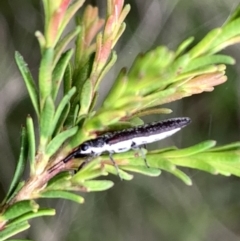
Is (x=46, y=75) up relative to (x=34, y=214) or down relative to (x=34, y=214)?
up

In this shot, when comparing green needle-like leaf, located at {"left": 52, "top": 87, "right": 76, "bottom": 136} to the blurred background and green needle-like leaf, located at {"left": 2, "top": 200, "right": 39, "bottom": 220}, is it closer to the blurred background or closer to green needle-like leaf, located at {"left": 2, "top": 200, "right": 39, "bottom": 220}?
green needle-like leaf, located at {"left": 2, "top": 200, "right": 39, "bottom": 220}

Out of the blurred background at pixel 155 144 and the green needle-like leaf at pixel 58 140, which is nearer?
the green needle-like leaf at pixel 58 140

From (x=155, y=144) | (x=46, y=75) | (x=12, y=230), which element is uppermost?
(x=46, y=75)

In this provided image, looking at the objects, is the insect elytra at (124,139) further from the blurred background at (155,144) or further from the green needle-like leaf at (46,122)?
the blurred background at (155,144)

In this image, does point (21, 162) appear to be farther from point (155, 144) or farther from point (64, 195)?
point (155, 144)

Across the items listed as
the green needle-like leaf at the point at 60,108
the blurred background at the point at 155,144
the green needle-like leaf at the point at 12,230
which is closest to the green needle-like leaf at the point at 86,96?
the green needle-like leaf at the point at 60,108

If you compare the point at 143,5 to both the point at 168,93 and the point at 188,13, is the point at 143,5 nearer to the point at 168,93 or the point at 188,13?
the point at 188,13

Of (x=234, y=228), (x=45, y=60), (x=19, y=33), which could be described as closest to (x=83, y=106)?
(x=45, y=60)

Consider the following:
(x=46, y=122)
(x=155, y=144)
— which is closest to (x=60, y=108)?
(x=46, y=122)
